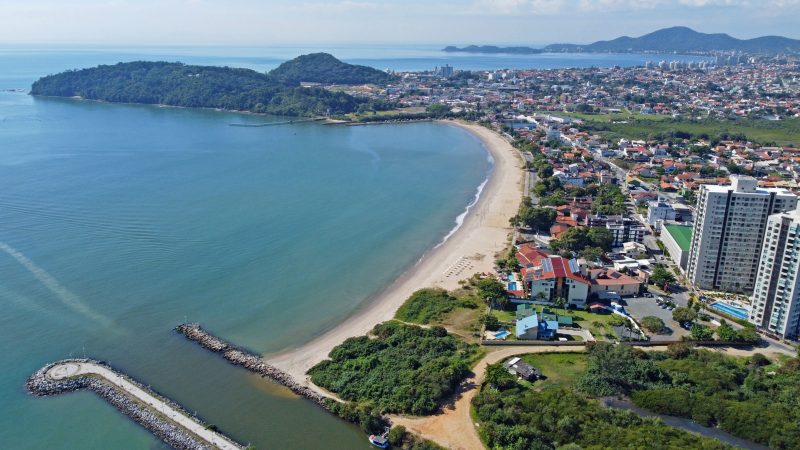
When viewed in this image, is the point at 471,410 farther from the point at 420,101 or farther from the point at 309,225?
Answer: the point at 420,101

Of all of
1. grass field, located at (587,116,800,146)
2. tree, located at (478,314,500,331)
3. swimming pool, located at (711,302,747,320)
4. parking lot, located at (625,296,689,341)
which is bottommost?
parking lot, located at (625,296,689,341)

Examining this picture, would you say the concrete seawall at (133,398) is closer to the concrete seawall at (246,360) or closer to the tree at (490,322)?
the concrete seawall at (246,360)

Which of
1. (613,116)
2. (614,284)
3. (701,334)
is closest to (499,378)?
(701,334)

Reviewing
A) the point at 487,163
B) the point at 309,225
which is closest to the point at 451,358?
the point at 309,225

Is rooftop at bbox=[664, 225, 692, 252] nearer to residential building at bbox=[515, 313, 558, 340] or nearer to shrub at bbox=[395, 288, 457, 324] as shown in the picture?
residential building at bbox=[515, 313, 558, 340]

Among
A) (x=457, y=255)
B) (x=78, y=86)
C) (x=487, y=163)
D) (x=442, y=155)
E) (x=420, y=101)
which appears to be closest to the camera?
(x=457, y=255)

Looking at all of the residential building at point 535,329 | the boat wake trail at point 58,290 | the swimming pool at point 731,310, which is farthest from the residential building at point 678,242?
the boat wake trail at point 58,290

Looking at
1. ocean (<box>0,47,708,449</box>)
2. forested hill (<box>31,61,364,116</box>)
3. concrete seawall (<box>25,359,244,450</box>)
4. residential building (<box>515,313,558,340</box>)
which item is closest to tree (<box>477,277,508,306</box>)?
residential building (<box>515,313,558,340</box>)
